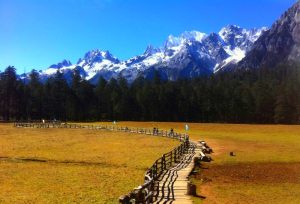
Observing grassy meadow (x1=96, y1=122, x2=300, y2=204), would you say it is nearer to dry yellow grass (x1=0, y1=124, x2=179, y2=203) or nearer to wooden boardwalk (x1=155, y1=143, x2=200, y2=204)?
wooden boardwalk (x1=155, y1=143, x2=200, y2=204)

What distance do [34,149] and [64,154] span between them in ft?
26.8

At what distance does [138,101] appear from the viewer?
565 ft

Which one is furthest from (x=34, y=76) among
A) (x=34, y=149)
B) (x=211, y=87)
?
(x=34, y=149)

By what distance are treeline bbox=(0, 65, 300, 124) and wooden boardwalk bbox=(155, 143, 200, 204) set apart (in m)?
123

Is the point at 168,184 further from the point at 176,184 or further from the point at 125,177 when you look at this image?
the point at 125,177

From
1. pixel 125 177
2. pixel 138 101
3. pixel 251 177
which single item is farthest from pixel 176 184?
pixel 138 101

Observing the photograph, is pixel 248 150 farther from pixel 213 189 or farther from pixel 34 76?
pixel 34 76

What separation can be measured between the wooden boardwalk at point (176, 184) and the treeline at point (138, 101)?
122705mm

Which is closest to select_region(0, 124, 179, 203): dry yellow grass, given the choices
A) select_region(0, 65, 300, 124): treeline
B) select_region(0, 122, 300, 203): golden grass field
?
select_region(0, 122, 300, 203): golden grass field

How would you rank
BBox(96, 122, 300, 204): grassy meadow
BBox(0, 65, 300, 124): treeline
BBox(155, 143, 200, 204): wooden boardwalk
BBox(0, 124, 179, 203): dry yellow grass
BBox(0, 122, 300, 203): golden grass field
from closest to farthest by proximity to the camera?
1. BBox(155, 143, 200, 204): wooden boardwalk
2. BBox(96, 122, 300, 204): grassy meadow
3. BBox(0, 122, 300, 203): golden grass field
4. BBox(0, 124, 179, 203): dry yellow grass
5. BBox(0, 65, 300, 124): treeline

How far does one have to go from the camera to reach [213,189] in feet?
107

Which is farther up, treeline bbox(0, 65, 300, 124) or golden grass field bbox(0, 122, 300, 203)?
treeline bbox(0, 65, 300, 124)

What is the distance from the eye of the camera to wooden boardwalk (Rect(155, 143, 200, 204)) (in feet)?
87.3

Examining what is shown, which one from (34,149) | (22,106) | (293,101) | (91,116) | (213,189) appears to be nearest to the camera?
(213,189)
